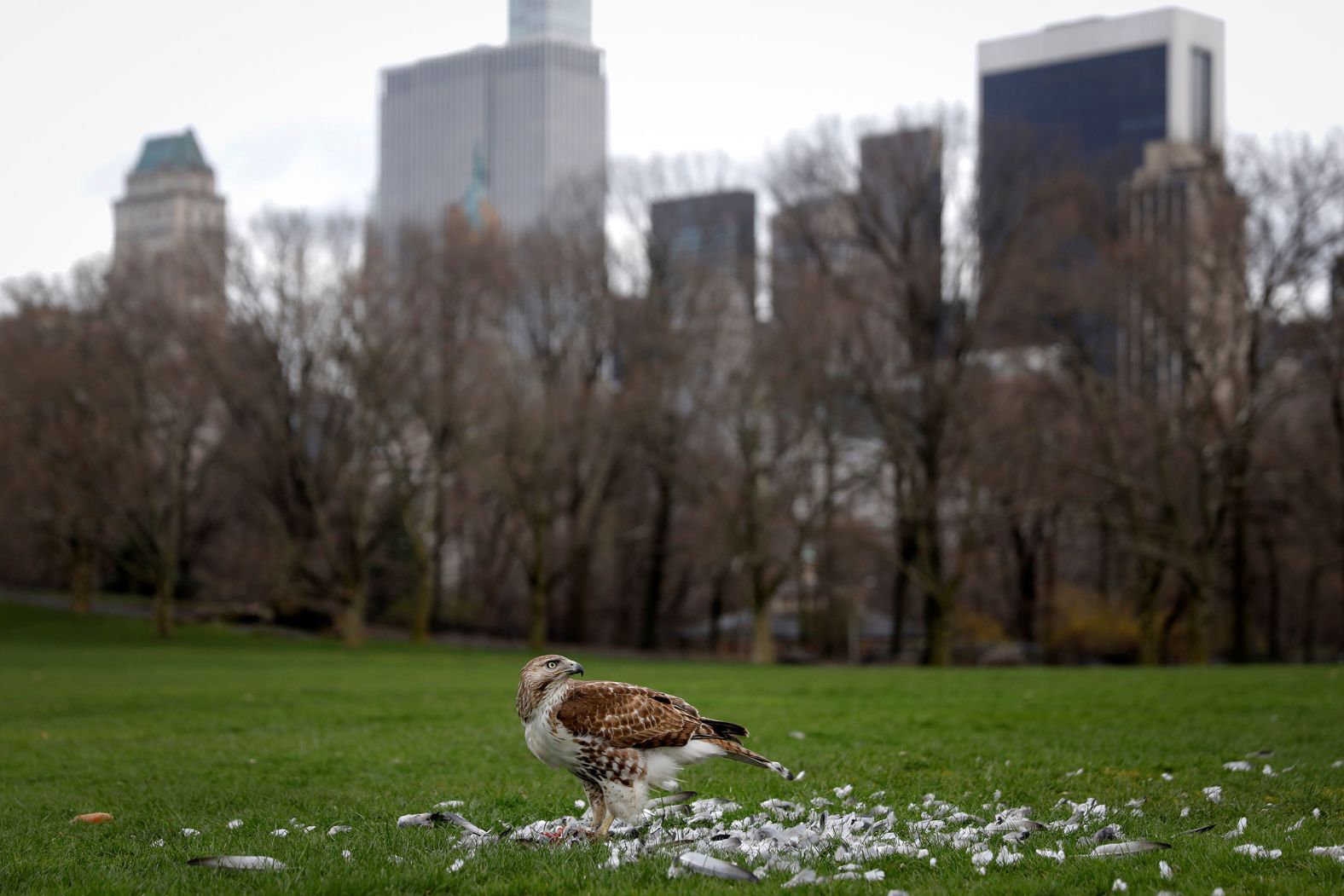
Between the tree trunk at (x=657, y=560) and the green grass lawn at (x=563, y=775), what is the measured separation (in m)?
35.5

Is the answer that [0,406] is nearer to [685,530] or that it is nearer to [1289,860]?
[685,530]

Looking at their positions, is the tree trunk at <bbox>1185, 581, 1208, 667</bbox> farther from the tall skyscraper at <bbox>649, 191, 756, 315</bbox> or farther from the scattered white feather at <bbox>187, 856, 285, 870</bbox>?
the scattered white feather at <bbox>187, 856, 285, 870</bbox>

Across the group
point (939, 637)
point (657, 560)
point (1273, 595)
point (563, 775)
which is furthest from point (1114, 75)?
point (563, 775)

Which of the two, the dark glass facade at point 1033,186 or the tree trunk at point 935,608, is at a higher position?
the dark glass facade at point 1033,186

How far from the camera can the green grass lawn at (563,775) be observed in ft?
23.5

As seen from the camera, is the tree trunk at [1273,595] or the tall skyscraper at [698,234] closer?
the tree trunk at [1273,595]

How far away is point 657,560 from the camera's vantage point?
64188mm

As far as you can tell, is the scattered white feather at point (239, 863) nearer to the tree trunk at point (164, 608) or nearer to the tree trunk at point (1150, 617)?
the tree trunk at point (1150, 617)

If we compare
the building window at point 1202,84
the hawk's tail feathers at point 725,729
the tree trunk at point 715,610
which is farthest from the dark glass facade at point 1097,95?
the hawk's tail feathers at point 725,729

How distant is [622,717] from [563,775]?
14.0 feet

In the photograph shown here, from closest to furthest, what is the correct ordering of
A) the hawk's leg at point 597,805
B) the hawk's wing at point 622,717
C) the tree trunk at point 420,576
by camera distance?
the hawk's wing at point 622,717 < the hawk's leg at point 597,805 < the tree trunk at point 420,576

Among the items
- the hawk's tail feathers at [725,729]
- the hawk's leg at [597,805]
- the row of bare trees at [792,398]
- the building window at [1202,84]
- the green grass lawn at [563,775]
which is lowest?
the green grass lawn at [563,775]

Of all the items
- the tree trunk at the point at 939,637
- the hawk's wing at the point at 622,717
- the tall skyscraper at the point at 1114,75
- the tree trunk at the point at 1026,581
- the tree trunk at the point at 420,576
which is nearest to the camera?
the hawk's wing at the point at 622,717

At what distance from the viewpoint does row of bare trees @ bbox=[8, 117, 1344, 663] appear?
45375 millimetres
